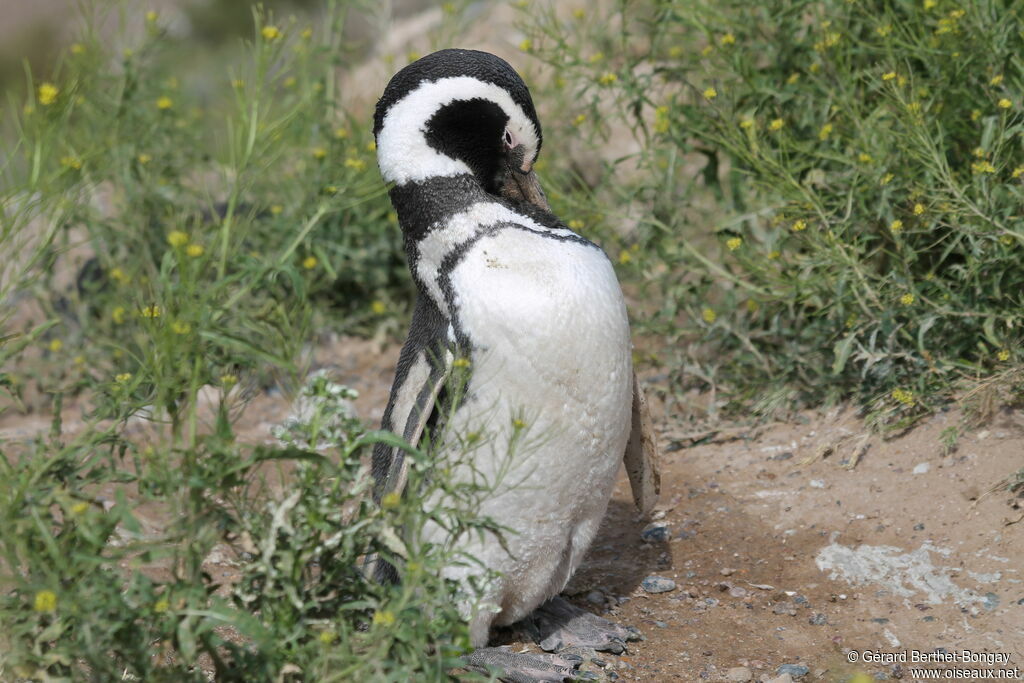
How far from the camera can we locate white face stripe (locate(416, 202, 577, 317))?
319 cm

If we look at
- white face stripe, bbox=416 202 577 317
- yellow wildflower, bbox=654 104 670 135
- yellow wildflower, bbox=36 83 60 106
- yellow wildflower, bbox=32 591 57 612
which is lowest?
yellow wildflower, bbox=32 591 57 612


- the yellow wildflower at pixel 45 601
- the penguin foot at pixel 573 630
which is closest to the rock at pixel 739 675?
the penguin foot at pixel 573 630

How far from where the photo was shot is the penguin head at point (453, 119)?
3.13 m

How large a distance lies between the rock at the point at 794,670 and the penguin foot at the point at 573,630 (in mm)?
484

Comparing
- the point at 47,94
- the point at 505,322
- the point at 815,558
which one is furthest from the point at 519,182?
the point at 815,558

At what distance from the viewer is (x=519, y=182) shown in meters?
3.43

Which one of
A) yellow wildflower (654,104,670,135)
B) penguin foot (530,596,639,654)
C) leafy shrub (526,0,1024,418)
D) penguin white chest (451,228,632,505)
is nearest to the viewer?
penguin white chest (451,228,632,505)

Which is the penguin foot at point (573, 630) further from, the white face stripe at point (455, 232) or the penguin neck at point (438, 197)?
the penguin neck at point (438, 197)

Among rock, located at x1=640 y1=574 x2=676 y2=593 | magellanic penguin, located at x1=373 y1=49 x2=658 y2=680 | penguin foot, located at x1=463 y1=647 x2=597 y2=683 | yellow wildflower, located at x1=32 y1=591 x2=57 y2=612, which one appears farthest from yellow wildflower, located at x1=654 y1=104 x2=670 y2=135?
yellow wildflower, located at x1=32 y1=591 x2=57 y2=612

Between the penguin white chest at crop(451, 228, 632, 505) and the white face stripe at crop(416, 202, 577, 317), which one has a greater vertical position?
the white face stripe at crop(416, 202, 577, 317)

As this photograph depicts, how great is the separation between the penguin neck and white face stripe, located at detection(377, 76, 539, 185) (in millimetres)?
20

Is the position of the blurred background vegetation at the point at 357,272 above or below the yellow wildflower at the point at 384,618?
above

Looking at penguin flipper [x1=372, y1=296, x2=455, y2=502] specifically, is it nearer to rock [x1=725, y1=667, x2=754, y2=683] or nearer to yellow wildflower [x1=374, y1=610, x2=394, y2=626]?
yellow wildflower [x1=374, y1=610, x2=394, y2=626]

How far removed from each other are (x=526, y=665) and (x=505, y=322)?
104 centimetres
